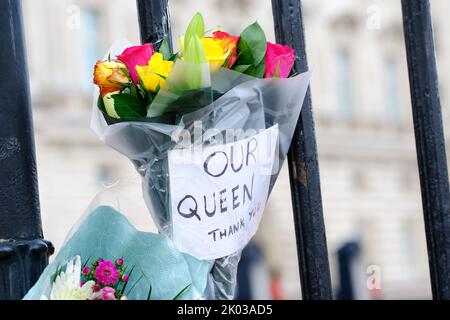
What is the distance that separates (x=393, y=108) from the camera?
2336 centimetres

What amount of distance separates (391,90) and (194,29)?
22.7 meters

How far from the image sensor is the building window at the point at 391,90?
23.3 meters

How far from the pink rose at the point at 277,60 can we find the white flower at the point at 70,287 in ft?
1.14

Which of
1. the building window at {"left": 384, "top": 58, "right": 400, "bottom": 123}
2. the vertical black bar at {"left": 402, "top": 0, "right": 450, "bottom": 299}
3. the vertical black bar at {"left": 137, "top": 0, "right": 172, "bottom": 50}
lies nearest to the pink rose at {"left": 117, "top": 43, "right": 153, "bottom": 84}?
the vertical black bar at {"left": 137, "top": 0, "right": 172, "bottom": 50}

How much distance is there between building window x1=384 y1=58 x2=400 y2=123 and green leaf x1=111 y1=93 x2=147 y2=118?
2229cm

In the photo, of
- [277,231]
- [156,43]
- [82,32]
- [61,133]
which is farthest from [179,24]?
[156,43]

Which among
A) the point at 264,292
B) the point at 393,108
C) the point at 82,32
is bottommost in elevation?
the point at 264,292

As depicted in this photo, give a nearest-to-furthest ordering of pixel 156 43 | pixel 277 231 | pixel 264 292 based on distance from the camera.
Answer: pixel 156 43, pixel 264 292, pixel 277 231

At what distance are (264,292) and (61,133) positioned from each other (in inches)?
184

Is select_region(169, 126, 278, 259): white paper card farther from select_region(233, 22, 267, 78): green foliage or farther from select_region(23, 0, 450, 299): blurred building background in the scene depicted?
select_region(23, 0, 450, 299): blurred building background

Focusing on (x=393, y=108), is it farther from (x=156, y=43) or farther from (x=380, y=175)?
(x=156, y=43)

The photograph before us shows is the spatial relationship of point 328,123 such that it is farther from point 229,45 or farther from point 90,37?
point 229,45

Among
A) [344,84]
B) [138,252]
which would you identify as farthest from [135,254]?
[344,84]
